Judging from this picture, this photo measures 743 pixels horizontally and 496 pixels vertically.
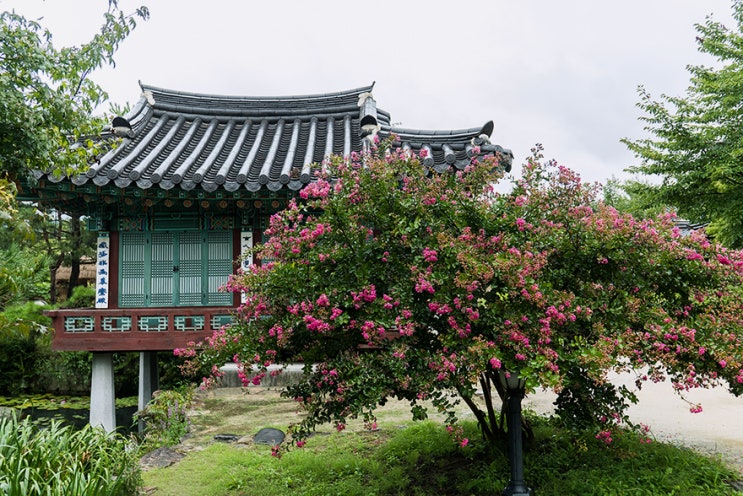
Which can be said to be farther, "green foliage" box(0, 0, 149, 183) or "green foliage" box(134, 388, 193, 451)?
"green foliage" box(134, 388, 193, 451)

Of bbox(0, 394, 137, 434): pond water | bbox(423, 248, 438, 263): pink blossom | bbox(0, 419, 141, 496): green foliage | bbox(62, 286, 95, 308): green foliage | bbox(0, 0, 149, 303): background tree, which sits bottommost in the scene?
bbox(0, 394, 137, 434): pond water

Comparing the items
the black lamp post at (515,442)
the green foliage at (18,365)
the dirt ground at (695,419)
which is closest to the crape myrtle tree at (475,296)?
the black lamp post at (515,442)

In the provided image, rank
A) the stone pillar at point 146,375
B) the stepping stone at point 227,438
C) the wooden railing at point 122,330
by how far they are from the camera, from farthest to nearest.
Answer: the stone pillar at point 146,375 < the wooden railing at point 122,330 < the stepping stone at point 227,438

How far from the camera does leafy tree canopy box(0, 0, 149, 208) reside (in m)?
4.96

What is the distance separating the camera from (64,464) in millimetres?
4812

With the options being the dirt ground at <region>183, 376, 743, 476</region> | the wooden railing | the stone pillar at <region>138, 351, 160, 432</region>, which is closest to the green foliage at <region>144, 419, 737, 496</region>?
the dirt ground at <region>183, 376, 743, 476</region>

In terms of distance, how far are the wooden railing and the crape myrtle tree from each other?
13.9ft

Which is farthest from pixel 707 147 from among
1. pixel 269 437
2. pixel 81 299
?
pixel 81 299

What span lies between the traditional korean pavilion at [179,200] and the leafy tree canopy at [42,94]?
8.93 feet

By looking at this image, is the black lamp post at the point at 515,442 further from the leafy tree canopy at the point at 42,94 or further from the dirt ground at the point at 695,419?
the leafy tree canopy at the point at 42,94

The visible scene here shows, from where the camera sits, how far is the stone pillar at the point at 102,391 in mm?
9008

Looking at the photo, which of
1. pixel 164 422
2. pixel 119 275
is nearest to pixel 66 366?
pixel 119 275

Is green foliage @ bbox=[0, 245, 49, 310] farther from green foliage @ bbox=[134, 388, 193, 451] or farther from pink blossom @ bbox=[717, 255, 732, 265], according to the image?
pink blossom @ bbox=[717, 255, 732, 265]

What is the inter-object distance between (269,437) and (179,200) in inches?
185
